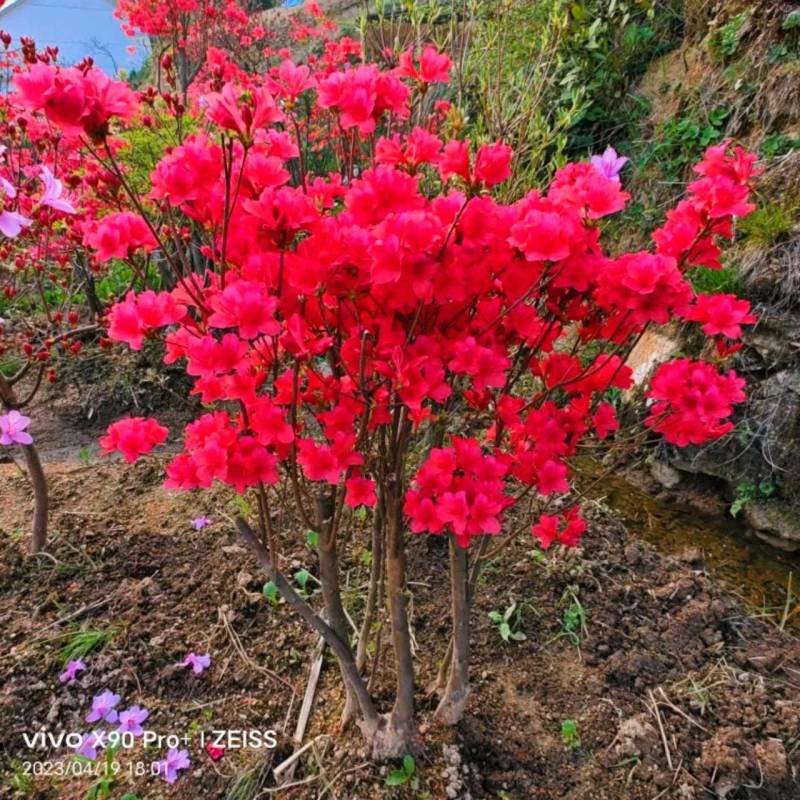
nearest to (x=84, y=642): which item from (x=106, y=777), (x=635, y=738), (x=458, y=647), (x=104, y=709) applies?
(x=104, y=709)

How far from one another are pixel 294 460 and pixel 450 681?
830mm

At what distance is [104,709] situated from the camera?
1.77 metres

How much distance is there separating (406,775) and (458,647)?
340 mm

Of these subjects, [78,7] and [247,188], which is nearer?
[247,188]

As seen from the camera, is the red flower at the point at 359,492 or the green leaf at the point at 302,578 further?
the green leaf at the point at 302,578

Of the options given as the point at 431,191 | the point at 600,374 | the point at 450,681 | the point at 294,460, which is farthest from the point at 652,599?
the point at 431,191

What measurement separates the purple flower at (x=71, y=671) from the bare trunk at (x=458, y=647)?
1.09 m

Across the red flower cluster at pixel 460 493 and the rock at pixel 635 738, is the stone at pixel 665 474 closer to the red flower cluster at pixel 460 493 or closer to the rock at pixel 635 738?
the rock at pixel 635 738

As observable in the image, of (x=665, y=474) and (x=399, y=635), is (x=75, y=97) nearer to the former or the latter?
(x=399, y=635)

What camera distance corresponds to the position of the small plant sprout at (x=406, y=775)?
158cm

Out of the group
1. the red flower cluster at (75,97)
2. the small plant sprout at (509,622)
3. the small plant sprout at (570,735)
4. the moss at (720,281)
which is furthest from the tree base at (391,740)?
the moss at (720,281)

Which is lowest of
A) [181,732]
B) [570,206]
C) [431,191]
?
[181,732]

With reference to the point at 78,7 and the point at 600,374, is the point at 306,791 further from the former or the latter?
the point at 78,7

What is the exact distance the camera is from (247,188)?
1052 mm
